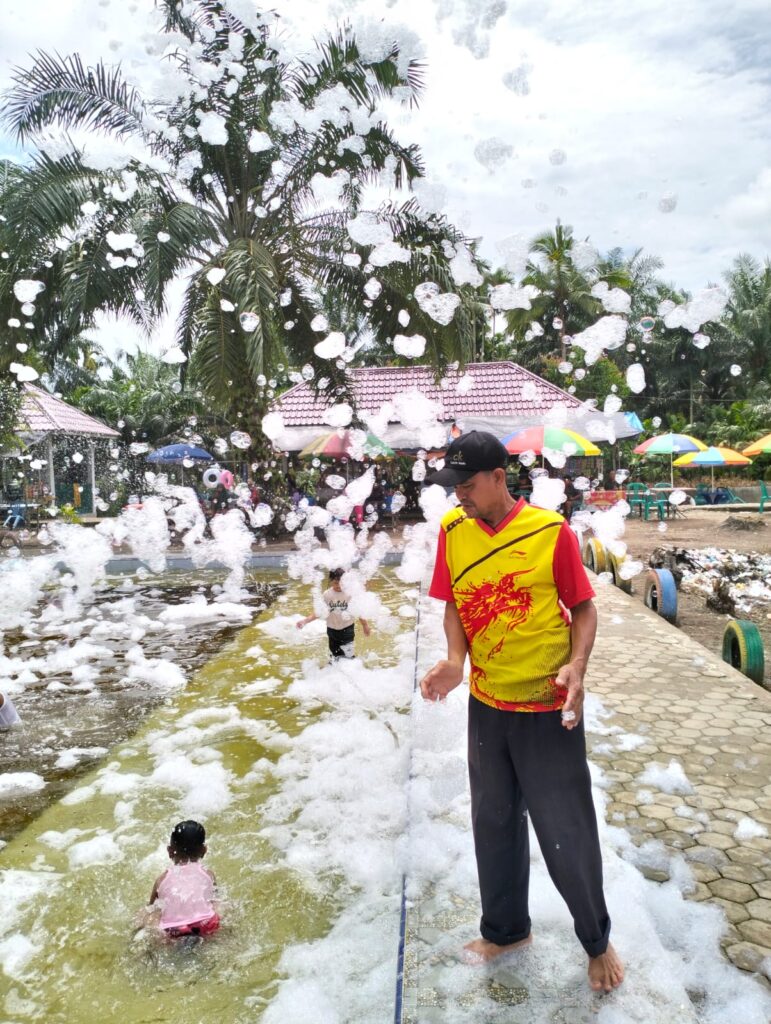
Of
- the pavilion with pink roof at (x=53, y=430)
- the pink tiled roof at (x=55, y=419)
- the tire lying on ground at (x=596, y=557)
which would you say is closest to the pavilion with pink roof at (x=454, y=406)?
the tire lying on ground at (x=596, y=557)

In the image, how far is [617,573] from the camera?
34.0ft

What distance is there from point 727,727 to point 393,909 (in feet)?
8.29

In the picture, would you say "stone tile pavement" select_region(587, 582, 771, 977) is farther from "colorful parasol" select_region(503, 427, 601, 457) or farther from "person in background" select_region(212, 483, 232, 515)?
"person in background" select_region(212, 483, 232, 515)

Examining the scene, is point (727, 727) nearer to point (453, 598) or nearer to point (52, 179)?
point (453, 598)

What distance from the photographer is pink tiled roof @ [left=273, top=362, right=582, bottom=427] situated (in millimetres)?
18953

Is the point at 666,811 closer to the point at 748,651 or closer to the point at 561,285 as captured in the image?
the point at 748,651

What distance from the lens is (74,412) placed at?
23.9 metres

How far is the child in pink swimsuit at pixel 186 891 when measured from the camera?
2887mm

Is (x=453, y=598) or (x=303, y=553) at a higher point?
(x=453, y=598)

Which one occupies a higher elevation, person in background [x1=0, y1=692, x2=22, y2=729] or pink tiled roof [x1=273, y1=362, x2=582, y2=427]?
pink tiled roof [x1=273, y1=362, x2=582, y2=427]

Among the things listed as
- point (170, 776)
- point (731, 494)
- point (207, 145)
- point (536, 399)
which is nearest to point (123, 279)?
point (207, 145)

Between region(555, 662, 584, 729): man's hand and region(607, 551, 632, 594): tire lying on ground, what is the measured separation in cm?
782

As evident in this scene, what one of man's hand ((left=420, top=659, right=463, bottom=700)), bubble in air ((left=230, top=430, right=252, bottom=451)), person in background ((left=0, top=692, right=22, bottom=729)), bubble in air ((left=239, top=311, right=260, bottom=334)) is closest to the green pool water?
person in background ((left=0, top=692, right=22, bottom=729))

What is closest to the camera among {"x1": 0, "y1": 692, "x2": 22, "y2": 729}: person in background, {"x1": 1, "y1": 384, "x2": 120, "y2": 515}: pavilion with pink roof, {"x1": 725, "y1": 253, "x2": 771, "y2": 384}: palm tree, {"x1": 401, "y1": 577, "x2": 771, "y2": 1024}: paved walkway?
{"x1": 401, "y1": 577, "x2": 771, "y2": 1024}: paved walkway
